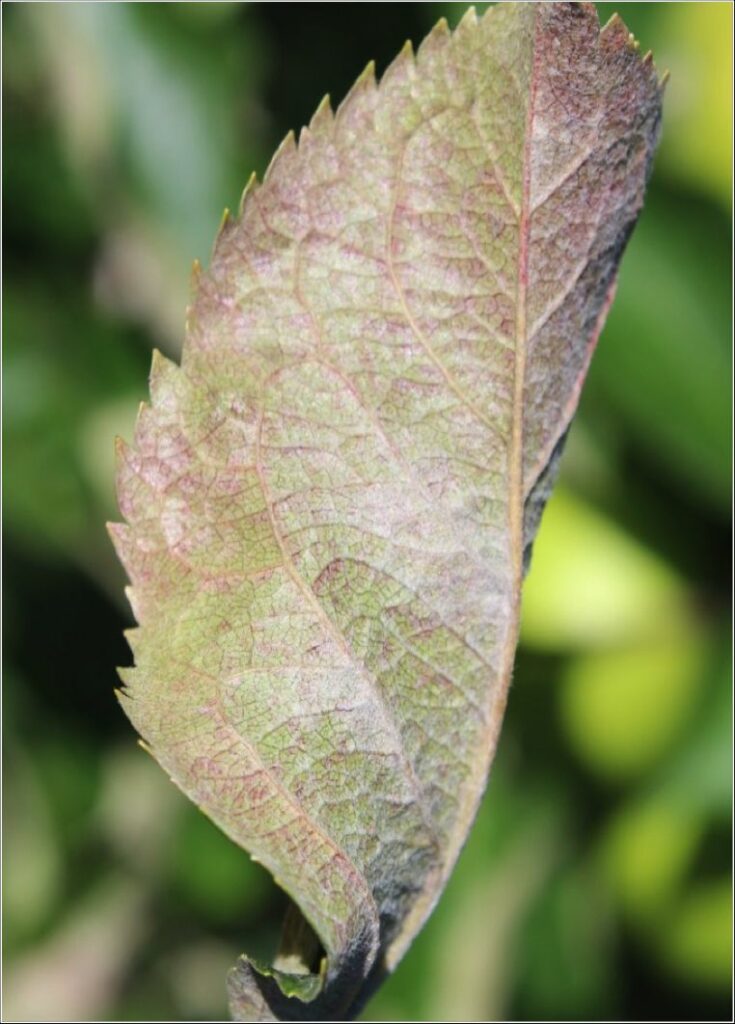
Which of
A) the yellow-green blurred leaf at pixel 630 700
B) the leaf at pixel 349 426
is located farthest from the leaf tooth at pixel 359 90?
the yellow-green blurred leaf at pixel 630 700

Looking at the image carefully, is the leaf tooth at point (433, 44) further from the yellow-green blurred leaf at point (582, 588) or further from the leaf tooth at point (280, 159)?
the yellow-green blurred leaf at point (582, 588)

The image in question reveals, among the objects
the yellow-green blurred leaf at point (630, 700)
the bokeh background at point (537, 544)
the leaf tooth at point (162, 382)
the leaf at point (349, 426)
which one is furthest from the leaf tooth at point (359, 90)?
the yellow-green blurred leaf at point (630, 700)

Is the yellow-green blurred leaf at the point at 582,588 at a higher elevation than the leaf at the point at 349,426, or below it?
below

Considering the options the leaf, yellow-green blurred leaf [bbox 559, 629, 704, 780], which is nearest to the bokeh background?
yellow-green blurred leaf [bbox 559, 629, 704, 780]

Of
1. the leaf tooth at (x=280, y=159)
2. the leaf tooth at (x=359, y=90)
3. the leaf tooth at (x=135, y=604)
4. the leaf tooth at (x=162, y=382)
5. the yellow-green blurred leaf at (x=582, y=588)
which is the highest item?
the leaf tooth at (x=359, y=90)

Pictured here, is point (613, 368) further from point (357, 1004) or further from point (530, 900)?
point (357, 1004)

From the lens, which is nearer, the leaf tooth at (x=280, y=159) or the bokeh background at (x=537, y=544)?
the leaf tooth at (x=280, y=159)

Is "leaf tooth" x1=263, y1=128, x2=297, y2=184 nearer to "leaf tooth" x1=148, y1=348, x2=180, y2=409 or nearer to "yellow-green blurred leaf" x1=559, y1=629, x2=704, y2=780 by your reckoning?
"leaf tooth" x1=148, y1=348, x2=180, y2=409
